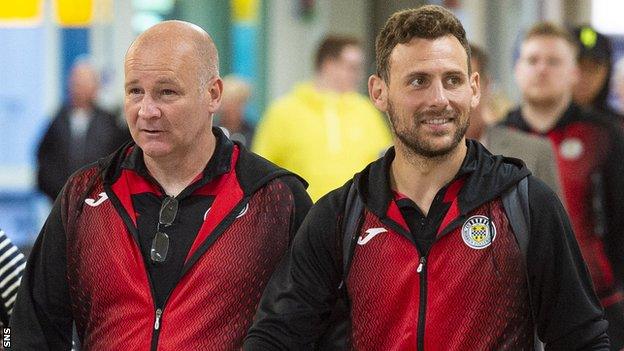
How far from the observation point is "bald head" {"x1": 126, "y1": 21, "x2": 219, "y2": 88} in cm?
481

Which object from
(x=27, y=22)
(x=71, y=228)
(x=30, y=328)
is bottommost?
(x=27, y=22)

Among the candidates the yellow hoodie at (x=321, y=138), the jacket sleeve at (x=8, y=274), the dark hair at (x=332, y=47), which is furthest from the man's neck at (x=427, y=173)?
the dark hair at (x=332, y=47)

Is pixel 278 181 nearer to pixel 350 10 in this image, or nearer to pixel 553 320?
pixel 553 320

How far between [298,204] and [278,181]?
0.10m

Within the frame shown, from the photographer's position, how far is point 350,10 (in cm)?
1762

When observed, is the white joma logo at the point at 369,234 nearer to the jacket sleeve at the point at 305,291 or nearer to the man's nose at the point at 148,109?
the jacket sleeve at the point at 305,291

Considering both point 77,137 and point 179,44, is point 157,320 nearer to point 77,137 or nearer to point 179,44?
point 179,44

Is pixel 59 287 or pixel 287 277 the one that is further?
pixel 59 287

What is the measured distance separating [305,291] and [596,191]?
10.2ft

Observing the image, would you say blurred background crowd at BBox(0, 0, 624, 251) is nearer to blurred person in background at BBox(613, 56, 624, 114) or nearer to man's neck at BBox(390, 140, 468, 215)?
blurred person in background at BBox(613, 56, 624, 114)

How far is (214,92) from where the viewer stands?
4.97 meters

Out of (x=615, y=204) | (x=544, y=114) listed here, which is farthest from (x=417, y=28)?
(x=544, y=114)

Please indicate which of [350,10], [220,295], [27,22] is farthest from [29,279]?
[350,10]

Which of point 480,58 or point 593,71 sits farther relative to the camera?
point 593,71
